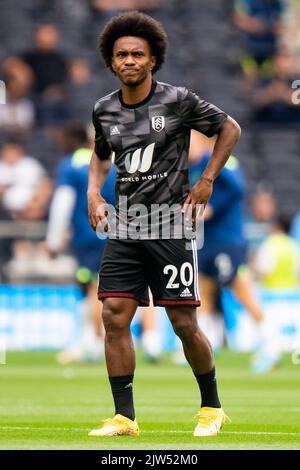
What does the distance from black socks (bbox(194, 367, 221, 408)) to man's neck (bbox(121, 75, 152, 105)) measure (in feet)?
5.59

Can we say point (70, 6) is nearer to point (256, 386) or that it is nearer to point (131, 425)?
point (256, 386)

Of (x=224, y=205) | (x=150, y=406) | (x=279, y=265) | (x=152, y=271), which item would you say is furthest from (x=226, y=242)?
(x=152, y=271)

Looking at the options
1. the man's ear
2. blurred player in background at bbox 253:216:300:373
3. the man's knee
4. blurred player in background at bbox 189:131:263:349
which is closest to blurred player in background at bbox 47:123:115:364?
blurred player in background at bbox 189:131:263:349

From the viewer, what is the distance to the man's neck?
8414mm

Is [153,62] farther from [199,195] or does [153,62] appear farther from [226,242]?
[226,242]

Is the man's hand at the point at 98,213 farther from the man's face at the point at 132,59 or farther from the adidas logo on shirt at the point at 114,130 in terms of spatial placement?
the man's face at the point at 132,59

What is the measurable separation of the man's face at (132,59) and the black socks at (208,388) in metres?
1.81

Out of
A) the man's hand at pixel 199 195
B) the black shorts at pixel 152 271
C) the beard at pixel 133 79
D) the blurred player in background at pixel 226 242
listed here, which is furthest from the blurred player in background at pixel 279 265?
the beard at pixel 133 79

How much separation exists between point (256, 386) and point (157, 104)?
5.54m

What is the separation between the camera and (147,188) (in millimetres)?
8391

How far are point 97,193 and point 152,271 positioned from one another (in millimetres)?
584

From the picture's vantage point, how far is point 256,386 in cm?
1342

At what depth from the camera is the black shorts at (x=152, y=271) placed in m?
8.39
